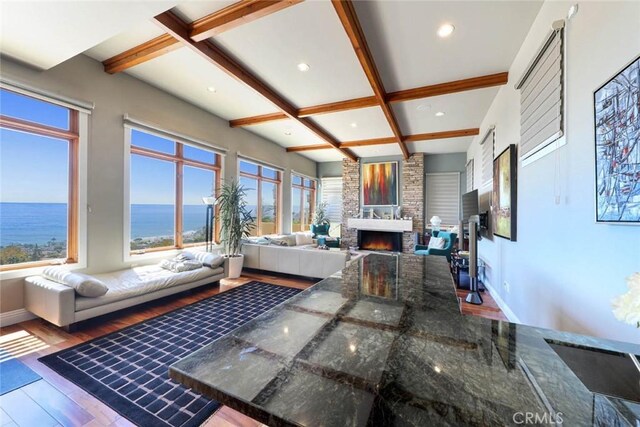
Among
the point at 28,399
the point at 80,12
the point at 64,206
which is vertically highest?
the point at 80,12

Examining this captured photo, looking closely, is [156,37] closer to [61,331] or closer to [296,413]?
[61,331]

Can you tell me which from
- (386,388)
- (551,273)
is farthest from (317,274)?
(386,388)

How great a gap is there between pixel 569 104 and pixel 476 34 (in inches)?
56.2

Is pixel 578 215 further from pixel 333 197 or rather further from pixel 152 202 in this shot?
pixel 333 197

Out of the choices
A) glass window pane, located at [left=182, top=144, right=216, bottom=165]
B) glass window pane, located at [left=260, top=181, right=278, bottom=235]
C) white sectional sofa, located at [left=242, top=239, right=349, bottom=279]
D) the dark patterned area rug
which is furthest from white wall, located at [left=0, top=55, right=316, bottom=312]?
glass window pane, located at [left=260, top=181, right=278, bottom=235]

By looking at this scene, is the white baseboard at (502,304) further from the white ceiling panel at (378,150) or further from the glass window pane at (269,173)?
the glass window pane at (269,173)

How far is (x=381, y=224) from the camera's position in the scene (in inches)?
301

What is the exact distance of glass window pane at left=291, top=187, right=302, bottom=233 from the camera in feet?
27.6

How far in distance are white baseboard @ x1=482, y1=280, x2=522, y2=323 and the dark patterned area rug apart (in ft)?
9.91

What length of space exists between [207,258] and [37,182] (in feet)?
7.20

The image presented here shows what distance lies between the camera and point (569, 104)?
1.75m

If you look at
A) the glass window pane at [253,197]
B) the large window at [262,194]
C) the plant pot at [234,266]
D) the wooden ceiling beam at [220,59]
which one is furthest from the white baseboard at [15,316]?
the glass window pane at [253,197]

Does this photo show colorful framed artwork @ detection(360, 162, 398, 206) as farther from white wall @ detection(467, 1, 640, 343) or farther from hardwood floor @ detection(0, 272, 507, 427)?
white wall @ detection(467, 1, 640, 343)

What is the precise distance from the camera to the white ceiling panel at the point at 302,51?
98.1 inches
